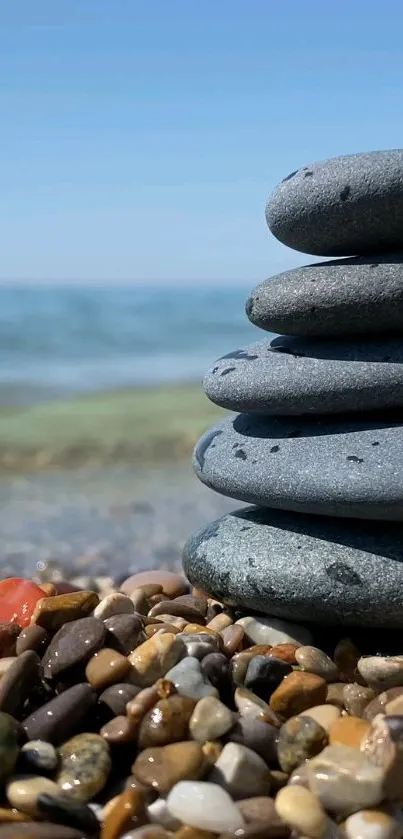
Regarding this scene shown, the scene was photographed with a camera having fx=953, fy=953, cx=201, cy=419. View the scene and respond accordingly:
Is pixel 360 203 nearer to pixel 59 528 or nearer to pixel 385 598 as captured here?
pixel 385 598

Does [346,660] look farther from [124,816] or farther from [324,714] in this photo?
[124,816]

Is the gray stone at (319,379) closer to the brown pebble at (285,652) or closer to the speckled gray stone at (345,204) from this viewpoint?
the speckled gray stone at (345,204)

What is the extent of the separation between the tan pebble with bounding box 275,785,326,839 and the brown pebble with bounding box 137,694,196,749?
1.28 ft

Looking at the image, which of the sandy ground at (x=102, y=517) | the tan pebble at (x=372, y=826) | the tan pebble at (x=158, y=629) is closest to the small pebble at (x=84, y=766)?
the tan pebble at (x=372, y=826)

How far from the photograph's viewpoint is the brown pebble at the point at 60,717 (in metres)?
2.98

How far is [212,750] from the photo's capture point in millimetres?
2893

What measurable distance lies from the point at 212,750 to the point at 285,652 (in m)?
0.84

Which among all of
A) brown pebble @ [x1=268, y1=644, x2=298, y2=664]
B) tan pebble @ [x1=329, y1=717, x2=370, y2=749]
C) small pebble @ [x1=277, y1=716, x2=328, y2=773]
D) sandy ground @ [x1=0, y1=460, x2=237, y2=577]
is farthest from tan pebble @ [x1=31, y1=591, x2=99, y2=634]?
sandy ground @ [x1=0, y1=460, x2=237, y2=577]

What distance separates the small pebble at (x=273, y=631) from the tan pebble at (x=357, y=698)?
51cm

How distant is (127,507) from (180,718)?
232 inches

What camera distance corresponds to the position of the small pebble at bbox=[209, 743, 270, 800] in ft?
9.15

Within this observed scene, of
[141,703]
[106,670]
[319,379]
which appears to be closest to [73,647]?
[106,670]

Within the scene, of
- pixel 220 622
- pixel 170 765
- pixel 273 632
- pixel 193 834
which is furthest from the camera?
pixel 220 622

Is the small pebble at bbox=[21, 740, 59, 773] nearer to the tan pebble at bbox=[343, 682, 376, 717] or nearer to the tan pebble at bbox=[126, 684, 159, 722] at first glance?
the tan pebble at bbox=[126, 684, 159, 722]
